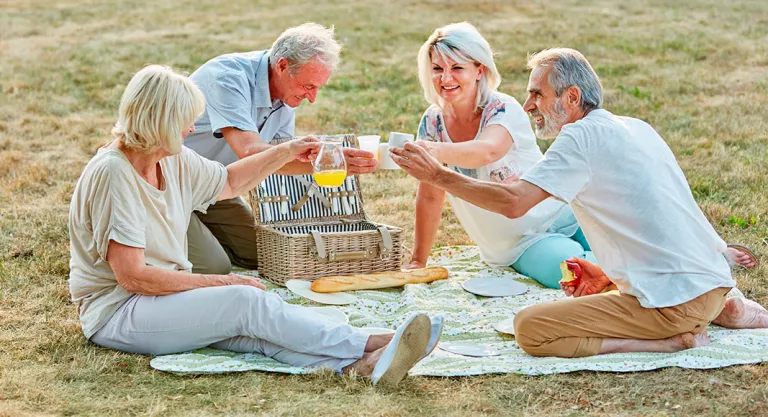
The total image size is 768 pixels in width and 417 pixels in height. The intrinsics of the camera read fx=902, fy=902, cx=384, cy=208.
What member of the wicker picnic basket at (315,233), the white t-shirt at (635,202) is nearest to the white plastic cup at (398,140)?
the wicker picnic basket at (315,233)

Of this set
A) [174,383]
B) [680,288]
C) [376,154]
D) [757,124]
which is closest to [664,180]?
[680,288]

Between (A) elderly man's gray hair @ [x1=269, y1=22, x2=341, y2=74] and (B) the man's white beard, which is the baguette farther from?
(B) the man's white beard

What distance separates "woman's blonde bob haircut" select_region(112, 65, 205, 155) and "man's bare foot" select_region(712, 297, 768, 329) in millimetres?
2717

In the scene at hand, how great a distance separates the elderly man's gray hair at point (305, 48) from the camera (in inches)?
206

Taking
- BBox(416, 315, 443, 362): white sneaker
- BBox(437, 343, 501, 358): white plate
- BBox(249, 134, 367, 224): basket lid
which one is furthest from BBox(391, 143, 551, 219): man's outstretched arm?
BBox(249, 134, 367, 224): basket lid

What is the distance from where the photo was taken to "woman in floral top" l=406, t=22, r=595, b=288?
5.27 metres

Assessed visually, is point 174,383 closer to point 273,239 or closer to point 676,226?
point 273,239

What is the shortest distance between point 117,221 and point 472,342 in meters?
1.80

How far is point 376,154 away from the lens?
15.9 feet

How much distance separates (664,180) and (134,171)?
2345 mm

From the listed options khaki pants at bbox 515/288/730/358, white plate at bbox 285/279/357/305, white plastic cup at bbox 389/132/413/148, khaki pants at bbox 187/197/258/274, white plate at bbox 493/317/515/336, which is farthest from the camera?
khaki pants at bbox 187/197/258/274

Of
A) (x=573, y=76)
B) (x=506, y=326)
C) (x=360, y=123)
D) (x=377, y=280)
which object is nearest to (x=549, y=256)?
(x=506, y=326)

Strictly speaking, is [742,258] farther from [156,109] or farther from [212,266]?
[156,109]

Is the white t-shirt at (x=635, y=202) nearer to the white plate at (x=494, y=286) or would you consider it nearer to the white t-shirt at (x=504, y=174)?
the white plate at (x=494, y=286)
